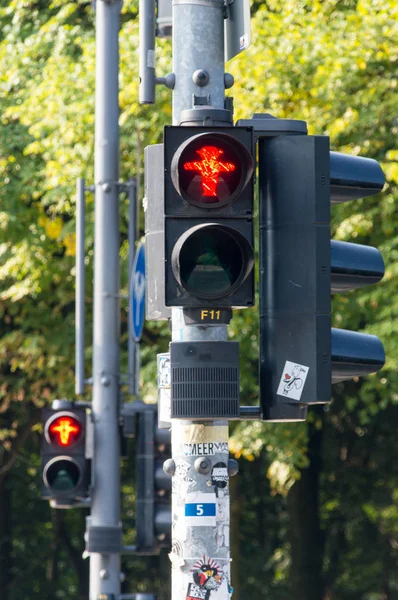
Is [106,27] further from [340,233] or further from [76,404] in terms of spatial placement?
[340,233]

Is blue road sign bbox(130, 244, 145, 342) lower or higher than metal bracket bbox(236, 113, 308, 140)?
higher

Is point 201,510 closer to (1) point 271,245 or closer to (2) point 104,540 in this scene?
(1) point 271,245

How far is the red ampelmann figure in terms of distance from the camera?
5066 mm

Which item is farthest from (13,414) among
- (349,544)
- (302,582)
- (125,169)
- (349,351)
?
(349,351)

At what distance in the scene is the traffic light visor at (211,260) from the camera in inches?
198

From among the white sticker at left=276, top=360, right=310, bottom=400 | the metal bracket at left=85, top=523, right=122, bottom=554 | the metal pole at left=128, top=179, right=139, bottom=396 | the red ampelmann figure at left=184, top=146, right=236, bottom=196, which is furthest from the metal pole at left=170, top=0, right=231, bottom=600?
the metal pole at left=128, top=179, right=139, bottom=396

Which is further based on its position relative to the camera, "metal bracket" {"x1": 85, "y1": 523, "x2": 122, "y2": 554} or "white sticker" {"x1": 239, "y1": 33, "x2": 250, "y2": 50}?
"metal bracket" {"x1": 85, "y1": 523, "x2": 122, "y2": 554}

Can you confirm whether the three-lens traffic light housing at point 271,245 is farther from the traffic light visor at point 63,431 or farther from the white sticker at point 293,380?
the traffic light visor at point 63,431

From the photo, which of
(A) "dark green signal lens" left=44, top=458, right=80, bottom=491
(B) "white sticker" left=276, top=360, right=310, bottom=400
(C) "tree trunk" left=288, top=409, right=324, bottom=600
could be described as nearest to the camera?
(B) "white sticker" left=276, top=360, right=310, bottom=400

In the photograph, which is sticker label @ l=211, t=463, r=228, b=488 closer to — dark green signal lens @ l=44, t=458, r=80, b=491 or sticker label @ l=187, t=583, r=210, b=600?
sticker label @ l=187, t=583, r=210, b=600

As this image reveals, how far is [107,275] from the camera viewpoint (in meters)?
10.9

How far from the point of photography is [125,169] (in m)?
18.4

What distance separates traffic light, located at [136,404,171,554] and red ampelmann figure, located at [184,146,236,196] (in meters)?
5.13

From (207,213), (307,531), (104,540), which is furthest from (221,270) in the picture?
(307,531)
